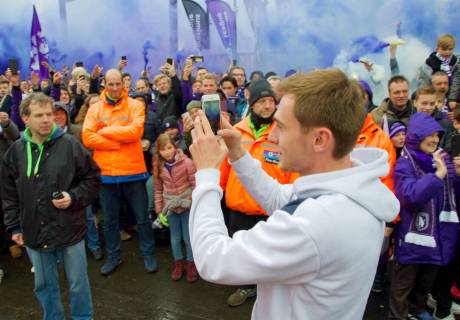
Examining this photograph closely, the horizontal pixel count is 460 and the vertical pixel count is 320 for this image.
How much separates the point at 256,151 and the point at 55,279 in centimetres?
198

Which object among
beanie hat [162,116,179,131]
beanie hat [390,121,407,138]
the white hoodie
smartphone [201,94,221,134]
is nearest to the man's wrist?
smartphone [201,94,221,134]

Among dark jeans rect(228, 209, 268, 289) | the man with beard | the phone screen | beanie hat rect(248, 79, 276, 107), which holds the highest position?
the phone screen

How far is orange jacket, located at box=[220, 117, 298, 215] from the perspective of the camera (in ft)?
11.7

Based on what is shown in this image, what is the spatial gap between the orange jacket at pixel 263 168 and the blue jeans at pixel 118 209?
44.8 inches

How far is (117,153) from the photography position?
4371mm

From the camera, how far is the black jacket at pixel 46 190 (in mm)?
3084

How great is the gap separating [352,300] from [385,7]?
746 cm

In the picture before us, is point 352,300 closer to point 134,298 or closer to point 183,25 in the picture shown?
point 134,298

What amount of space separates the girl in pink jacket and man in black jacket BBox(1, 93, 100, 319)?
1.16m

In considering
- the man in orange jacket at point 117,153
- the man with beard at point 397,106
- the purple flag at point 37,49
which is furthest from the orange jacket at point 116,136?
the purple flag at point 37,49

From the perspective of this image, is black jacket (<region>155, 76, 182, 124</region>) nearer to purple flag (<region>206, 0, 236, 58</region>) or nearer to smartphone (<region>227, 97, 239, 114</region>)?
smartphone (<region>227, 97, 239, 114</region>)

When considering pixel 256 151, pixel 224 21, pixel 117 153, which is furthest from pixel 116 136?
pixel 224 21

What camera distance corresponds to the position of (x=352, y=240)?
118cm

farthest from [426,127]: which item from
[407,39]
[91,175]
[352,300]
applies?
[407,39]
